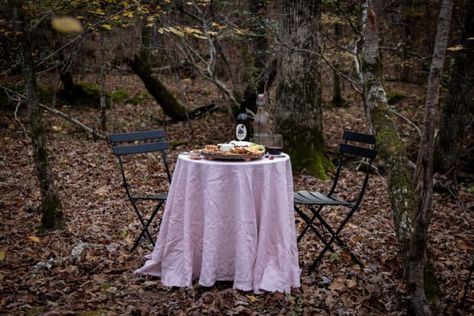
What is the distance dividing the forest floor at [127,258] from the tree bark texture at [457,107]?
63cm

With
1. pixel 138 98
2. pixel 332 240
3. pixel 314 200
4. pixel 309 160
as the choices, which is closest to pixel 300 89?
pixel 309 160

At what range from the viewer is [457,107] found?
25.8ft

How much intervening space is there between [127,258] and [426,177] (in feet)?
9.59

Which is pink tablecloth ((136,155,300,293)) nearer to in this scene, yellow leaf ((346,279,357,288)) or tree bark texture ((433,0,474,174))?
yellow leaf ((346,279,357,288))

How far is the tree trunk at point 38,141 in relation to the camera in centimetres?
462

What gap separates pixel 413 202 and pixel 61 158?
21.2 feet

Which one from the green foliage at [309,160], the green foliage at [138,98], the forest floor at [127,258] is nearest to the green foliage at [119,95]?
the green foliage at [138,98]

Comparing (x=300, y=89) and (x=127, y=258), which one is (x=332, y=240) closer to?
(x=127, y=258)

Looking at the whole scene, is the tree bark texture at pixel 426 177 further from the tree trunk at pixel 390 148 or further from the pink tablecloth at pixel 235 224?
the pink tablecloth at pixel 235 224

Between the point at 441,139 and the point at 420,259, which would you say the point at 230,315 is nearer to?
the point at 420,259

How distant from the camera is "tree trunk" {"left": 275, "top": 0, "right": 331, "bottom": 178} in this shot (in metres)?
7.10

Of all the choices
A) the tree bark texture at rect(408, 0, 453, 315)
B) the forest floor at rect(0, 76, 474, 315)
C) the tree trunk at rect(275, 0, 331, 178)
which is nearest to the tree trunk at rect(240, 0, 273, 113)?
the tree trunk at rect(275, 0, 331, 178)

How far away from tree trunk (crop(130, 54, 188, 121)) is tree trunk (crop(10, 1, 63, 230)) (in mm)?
5897

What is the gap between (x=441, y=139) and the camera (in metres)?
7.96
